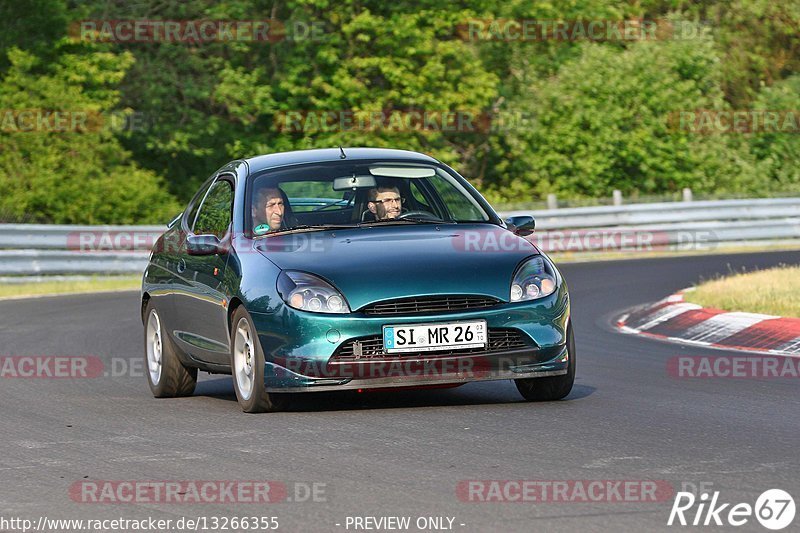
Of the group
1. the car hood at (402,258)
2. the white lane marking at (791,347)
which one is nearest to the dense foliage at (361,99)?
the white lane marking at (791,347)

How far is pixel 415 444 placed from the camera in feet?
25.6

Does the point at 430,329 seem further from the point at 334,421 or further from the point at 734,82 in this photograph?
the point at 734,82

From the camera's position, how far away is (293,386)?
895cm

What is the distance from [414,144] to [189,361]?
94.4 feet

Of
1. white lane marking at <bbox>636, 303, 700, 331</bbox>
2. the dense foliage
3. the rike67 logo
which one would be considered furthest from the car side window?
the dense foliage

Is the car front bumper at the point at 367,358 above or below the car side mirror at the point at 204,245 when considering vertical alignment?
below

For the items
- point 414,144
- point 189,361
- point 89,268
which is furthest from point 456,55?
point 189,361

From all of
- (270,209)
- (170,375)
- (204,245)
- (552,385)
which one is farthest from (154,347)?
(552,385)

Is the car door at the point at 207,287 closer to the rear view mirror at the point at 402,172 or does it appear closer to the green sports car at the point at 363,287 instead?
the green sports car at the point at 363,287

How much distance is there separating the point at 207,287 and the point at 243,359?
2.56ft

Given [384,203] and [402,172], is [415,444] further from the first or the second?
[402,172]

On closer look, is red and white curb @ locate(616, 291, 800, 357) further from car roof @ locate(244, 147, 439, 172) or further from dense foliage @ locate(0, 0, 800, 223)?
dense foliage @ locate(0, 0, 800, 223)

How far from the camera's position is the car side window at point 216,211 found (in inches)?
409

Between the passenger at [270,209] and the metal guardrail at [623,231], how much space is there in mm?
15742
